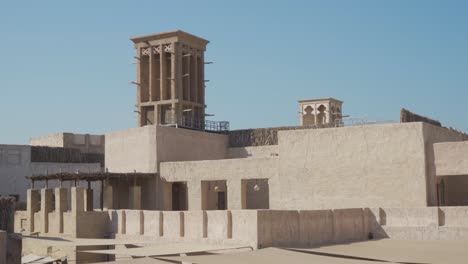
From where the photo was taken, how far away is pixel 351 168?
969 inches

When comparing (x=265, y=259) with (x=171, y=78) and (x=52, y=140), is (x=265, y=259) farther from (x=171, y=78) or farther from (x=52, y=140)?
(x=52, y=140)

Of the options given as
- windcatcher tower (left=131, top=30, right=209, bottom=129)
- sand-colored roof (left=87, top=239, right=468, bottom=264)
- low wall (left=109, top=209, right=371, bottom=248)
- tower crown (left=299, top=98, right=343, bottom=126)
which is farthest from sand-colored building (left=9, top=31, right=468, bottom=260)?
tower crown (left=299, top=98, right=343, bottom=126)

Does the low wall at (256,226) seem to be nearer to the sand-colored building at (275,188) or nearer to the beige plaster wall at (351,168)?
the sand-colored building at (275,188)

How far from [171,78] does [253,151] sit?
8.75 meters

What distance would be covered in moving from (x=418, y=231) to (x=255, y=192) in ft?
38.1

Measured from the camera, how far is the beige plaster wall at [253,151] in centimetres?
3303

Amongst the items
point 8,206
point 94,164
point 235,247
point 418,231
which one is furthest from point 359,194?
point 94,164

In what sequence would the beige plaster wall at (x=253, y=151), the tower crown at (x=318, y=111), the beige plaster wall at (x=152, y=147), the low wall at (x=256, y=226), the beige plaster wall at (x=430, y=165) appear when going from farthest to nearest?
the tower crown at (x=318, y=111)
the beige plaster wall at (x=253, y=151)
the beige plaster wall at (x=152, y=147)
the beige plaster wall at (x=430, y=165)
the low wall at (x=256, y=226)

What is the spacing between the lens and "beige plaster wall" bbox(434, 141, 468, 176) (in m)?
22.8

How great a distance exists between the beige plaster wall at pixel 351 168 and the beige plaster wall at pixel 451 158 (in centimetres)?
54

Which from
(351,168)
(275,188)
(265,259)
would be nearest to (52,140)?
(275,188)

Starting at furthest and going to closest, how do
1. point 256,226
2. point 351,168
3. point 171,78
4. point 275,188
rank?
point 171,78
point 275,188
point 351,168
point 256,226

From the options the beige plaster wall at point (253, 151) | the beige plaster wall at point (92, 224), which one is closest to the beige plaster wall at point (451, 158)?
the beige plaster wall at point (253, 151)

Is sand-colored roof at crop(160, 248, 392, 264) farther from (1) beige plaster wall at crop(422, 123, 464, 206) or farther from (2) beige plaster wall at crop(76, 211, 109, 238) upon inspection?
(2) beige plaster wall at crop(76, 211, 109, 238)
